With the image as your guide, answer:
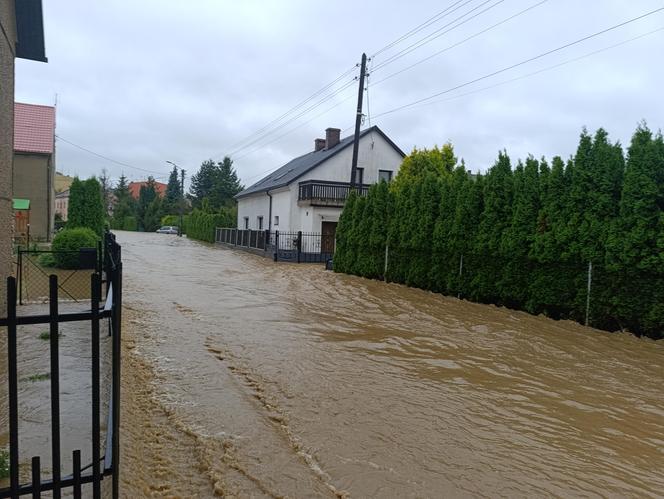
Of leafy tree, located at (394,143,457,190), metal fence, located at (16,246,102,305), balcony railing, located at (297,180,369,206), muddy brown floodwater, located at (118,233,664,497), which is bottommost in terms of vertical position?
muddy brown floodwater, located at (118,233,664,497)

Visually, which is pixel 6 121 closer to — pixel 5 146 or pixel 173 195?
pixel 5 146

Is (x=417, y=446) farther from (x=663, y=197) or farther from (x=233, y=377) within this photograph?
(x=663, y=197)

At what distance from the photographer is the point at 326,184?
27.9 m

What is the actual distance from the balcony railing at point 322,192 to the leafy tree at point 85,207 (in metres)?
11.7

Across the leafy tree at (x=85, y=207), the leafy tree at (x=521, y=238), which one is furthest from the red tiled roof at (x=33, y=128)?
the leafy tree at (x=521, y=238)

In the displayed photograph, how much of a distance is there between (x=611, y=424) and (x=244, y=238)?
29324 mm

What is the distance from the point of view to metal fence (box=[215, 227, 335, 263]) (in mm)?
26047

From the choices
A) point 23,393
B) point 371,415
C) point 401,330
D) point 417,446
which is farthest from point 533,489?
point 401,330

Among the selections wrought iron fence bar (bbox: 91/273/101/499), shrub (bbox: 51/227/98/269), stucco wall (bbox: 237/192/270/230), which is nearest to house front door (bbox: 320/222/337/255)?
stucco wall (bbox: 237/192/270/230)

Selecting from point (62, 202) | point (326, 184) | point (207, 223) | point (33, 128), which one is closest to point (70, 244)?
point (326, 184)

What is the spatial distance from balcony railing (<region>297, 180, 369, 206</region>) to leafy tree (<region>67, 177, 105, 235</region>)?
38.4 ft

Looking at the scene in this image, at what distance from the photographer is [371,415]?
15.9 feet

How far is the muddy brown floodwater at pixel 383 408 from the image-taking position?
3688 mm

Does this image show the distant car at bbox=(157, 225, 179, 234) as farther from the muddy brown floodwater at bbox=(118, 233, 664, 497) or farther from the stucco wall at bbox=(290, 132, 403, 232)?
the muddy brown floodwater at bbox=(118, 233, 664, 497)
